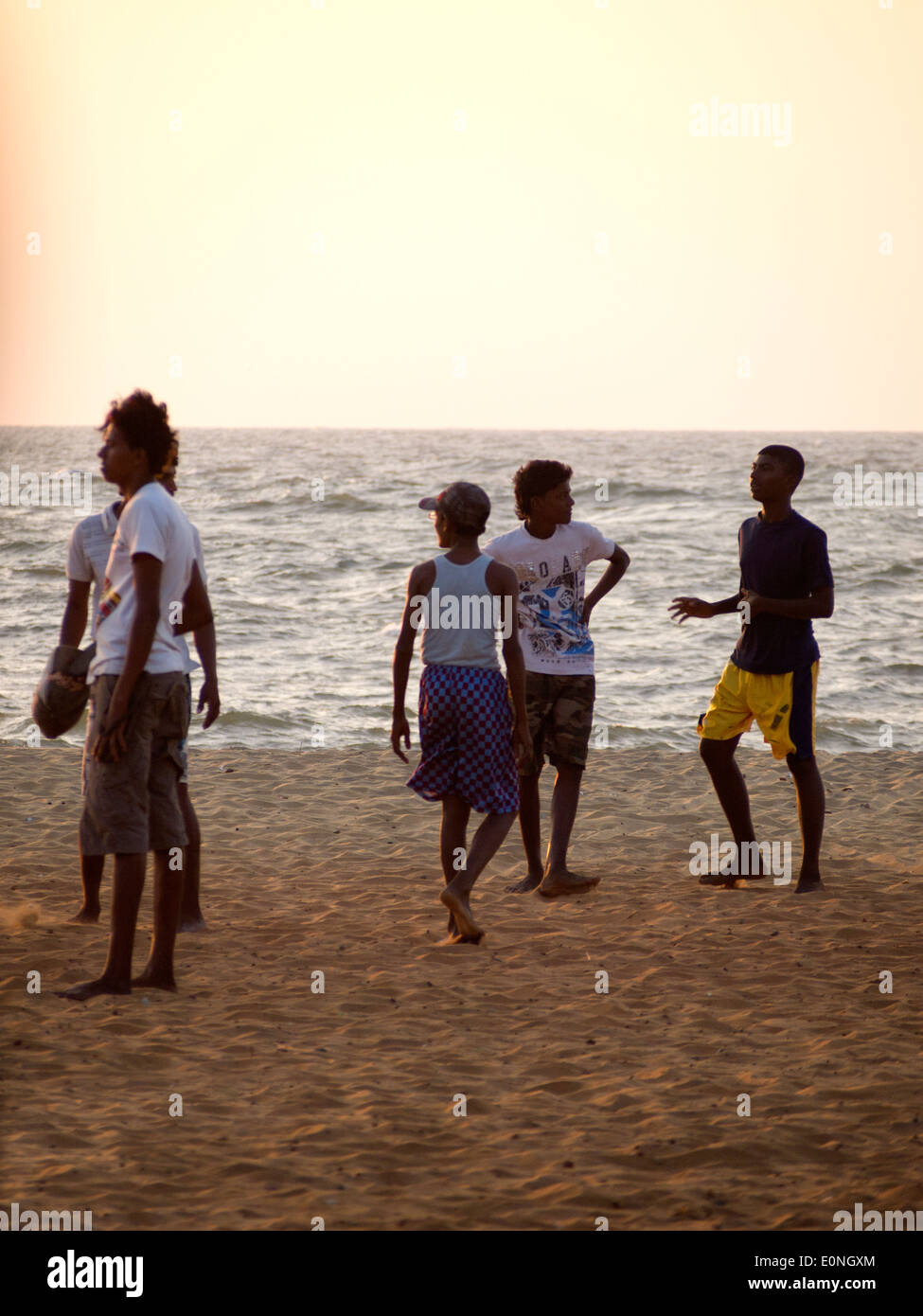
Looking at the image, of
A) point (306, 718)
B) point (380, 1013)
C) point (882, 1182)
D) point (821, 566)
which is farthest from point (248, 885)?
point (306, 718)

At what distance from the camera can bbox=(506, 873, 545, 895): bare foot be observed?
6.05 meters

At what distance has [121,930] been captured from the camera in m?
4.34

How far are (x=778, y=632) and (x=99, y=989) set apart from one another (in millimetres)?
3076

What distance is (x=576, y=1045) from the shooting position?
4.21m

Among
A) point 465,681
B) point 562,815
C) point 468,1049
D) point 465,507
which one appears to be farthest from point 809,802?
point 468,1049

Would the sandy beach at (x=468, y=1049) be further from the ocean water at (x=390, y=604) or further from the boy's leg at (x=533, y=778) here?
the ocean water at (x=390, y=604)

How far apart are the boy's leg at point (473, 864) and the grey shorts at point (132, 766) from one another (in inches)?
48.8

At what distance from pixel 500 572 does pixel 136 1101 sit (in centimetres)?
223

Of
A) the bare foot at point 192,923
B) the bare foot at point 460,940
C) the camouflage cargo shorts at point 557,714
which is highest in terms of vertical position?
the camouflage cargo shorts at point 557,714

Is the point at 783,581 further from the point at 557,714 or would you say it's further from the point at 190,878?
the point at 190,878

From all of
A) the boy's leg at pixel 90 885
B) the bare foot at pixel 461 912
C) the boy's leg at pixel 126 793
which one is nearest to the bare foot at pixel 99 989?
the boy's leg at pixel 126 793

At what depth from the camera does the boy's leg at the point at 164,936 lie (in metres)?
4.47

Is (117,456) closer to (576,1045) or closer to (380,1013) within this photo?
(380,1013)

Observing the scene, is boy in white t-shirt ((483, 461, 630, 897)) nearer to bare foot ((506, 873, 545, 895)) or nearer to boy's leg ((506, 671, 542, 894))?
boy's leg ((506, 671, 542, 894))
